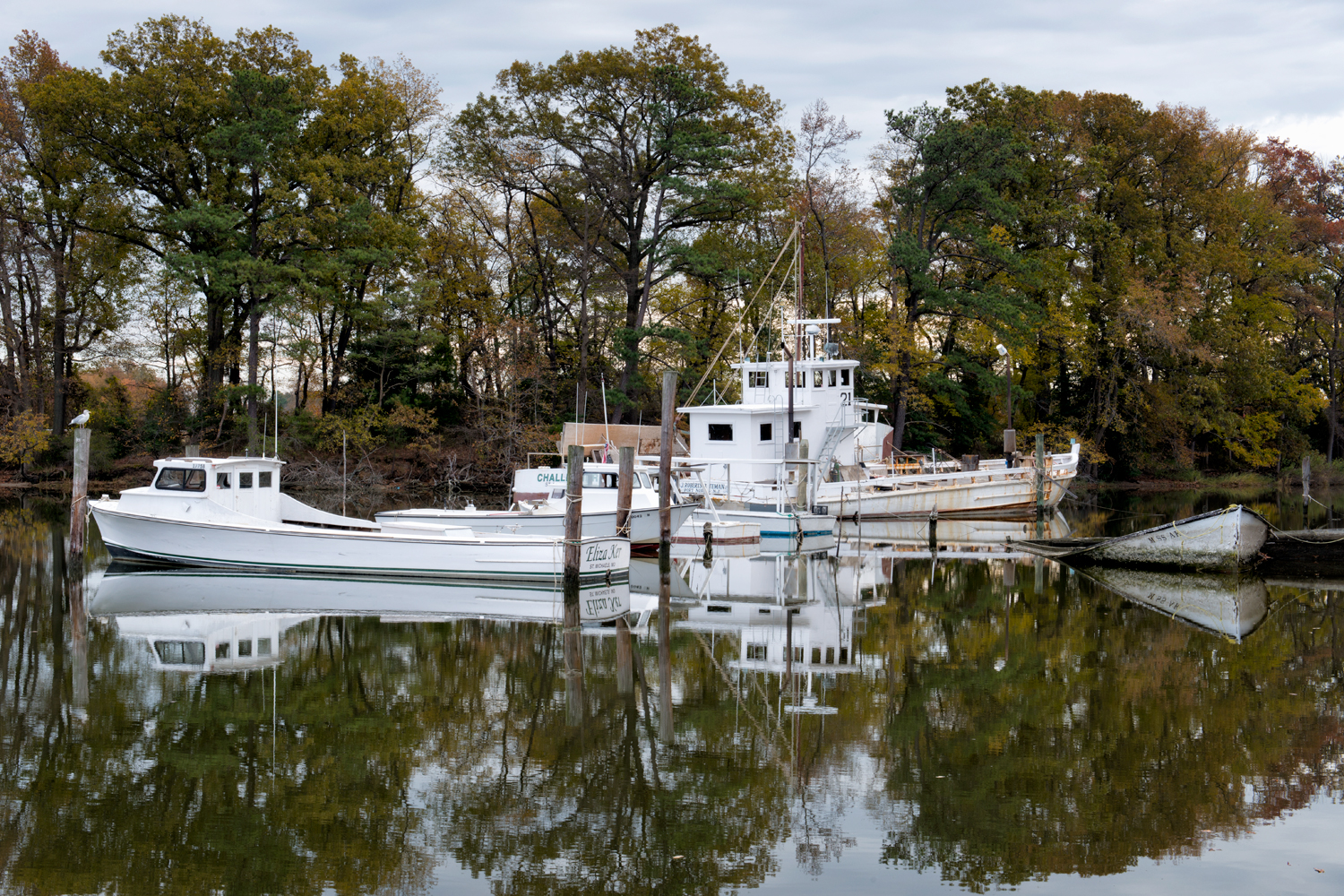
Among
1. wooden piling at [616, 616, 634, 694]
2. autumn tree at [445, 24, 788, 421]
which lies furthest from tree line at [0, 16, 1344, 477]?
wooden piling at [616, 616, 634, 694]

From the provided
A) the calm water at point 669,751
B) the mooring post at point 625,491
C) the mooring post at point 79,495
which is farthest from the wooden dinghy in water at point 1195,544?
the mooring post at point 79,495

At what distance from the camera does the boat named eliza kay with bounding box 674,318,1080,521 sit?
1128 inches

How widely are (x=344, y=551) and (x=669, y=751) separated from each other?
10884 mm

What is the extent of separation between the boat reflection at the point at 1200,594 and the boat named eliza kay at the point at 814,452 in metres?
8.77

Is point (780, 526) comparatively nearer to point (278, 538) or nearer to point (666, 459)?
point (666, 459)

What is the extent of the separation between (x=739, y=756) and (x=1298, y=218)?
162ft

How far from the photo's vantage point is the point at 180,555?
63.7ft

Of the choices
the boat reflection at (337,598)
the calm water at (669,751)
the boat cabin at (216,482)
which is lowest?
the calm water at (669,751)

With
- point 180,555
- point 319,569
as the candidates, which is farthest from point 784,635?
point 180,555

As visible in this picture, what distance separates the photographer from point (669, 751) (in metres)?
8.77

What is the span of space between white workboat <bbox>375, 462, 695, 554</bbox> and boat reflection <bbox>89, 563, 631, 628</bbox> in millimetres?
3282

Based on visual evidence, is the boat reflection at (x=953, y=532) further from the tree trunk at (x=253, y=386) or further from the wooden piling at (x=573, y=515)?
the tree trunk at (x=253, y=386)

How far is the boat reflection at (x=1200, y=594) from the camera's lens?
1505 cm

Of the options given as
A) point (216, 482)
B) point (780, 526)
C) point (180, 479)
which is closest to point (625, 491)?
point (780, 526)
